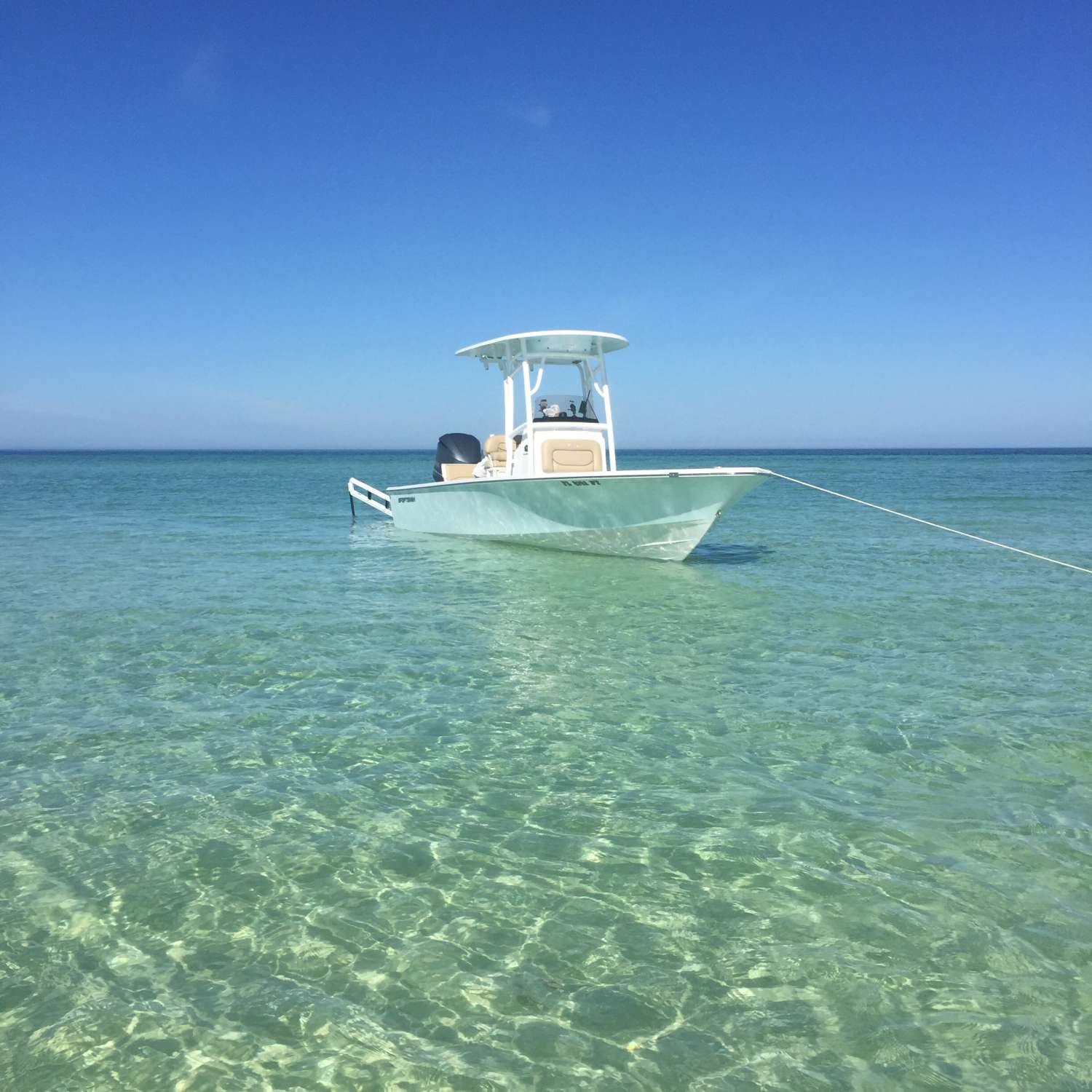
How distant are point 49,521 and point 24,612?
49.3ft

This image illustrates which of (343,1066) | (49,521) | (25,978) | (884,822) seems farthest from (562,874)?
(49,521)

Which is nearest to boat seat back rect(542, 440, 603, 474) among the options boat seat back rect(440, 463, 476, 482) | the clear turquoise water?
boat seat back rect(440, 463, 476, 482)

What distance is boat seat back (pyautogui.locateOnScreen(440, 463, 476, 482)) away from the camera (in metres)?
19.2

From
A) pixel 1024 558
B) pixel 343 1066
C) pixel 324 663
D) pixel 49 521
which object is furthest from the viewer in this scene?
pixel 49 521

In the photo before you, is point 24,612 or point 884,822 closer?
point 884,822

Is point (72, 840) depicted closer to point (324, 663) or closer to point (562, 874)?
point (562, 874)

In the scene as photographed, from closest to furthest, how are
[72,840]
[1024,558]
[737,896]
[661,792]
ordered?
[737,896]
[72,840]
[661,792]
[1024,558]

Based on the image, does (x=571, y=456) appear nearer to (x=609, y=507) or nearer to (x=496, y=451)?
(x=609, y=507)

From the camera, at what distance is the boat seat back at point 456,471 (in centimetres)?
1922

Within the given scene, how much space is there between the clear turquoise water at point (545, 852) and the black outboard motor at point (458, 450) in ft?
34.2

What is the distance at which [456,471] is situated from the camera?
19.4 m

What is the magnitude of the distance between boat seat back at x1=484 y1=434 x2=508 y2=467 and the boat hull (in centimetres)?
103

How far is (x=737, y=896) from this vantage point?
404 centimetres

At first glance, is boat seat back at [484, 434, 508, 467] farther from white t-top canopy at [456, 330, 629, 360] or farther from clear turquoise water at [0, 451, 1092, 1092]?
clear turquoise water at [0, 451, 1092, 1092]
